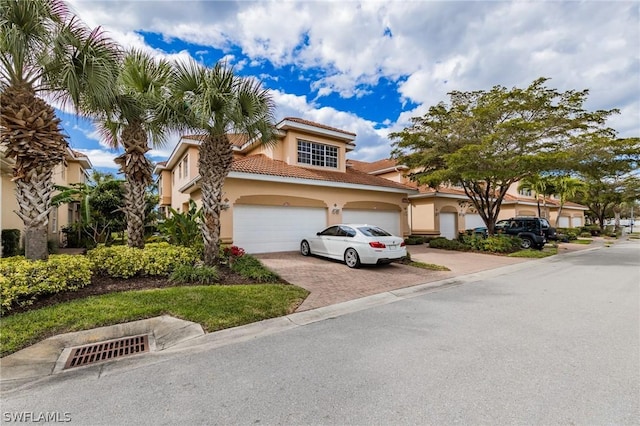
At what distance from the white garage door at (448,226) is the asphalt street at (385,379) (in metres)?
17.0

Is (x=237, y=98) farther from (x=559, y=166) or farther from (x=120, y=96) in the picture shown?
(x=559, y=166)

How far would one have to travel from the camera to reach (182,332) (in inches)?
196

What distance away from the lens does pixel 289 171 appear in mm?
14883

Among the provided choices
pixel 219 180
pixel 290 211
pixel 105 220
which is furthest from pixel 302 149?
pixel 105 220

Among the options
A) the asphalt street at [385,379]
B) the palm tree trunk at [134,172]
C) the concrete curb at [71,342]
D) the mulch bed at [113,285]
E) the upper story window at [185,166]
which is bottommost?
the asphalt street at [385,379]

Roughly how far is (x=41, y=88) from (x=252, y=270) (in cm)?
652

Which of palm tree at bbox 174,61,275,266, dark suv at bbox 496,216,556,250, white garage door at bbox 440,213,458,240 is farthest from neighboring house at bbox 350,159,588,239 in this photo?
palm tree at bbox 174,61,275,266

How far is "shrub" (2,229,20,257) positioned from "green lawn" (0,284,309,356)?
842 cm

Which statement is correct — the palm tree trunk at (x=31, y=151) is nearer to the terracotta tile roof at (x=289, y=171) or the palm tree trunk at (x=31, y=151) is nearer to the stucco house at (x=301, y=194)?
the stucco house at (x=301, y=194)

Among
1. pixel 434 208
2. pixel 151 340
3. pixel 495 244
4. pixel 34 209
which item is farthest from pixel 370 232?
pixel 434 208

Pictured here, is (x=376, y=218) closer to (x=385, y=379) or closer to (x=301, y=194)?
(x=301, y=194)

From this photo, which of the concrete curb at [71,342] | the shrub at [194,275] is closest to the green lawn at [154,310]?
the concrete curb at [71,342]

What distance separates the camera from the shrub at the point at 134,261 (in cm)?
764

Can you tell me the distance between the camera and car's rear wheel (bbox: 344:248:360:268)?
1082 cm
